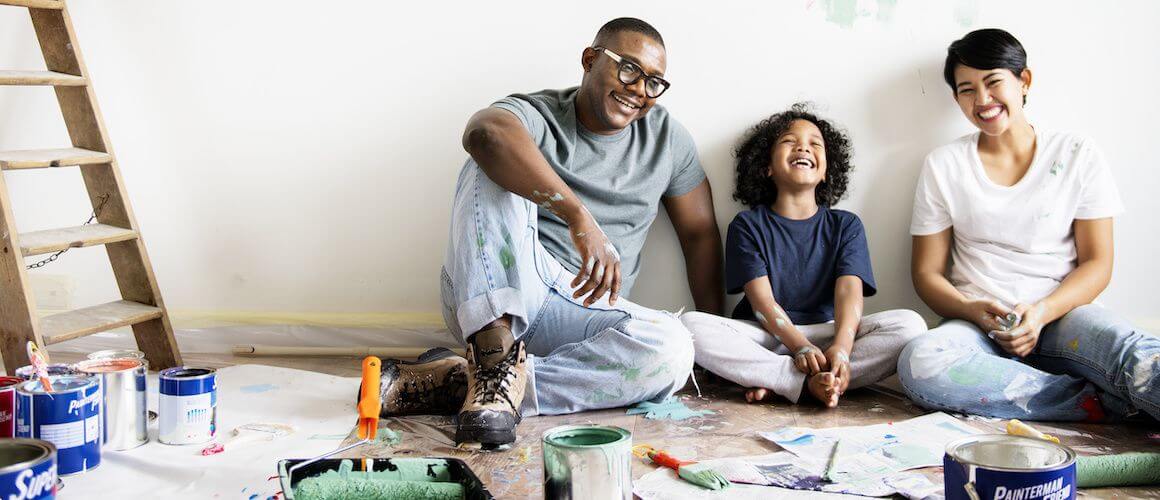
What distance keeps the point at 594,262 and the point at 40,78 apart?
1.45 m

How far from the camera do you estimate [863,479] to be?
1.57m

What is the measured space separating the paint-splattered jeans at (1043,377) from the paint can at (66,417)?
1.62 metres

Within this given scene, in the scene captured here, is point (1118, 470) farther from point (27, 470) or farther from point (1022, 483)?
point (27, 470)

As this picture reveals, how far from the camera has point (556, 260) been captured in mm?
2162

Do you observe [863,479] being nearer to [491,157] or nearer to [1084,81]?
[491,157]

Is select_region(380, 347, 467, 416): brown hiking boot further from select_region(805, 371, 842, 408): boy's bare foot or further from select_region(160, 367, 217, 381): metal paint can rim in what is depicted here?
select_region(805, 371, 842, 408): boy's bare foot

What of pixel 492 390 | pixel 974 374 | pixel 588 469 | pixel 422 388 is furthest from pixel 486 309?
pixel 974 374

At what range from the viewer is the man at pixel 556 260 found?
1.86 metres

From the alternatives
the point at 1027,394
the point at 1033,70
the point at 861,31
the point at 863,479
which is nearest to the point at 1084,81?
the point at 1033,70

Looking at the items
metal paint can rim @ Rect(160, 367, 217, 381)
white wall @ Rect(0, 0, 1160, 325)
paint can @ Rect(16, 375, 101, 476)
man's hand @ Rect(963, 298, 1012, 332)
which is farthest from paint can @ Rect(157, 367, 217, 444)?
man's hand @ Rect(963, 298, 1012, 332)

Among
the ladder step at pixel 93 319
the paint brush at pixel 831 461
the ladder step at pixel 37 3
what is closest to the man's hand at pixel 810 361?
the paint brush at pixel 831 461

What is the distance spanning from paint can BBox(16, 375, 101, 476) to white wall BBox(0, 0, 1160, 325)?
44.6 inches

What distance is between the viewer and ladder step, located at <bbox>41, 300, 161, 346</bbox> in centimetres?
217

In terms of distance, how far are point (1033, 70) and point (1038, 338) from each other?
0.69 m
